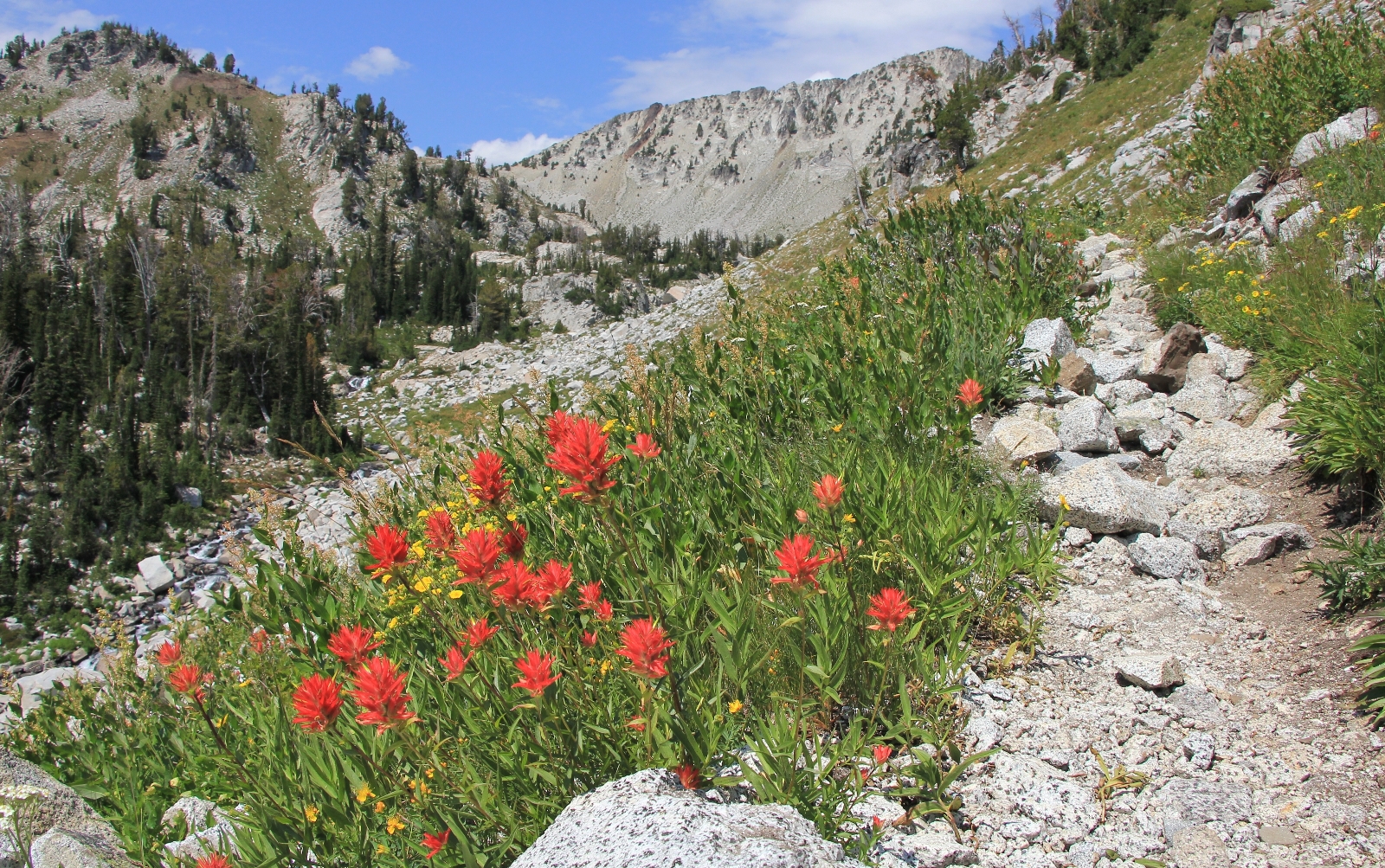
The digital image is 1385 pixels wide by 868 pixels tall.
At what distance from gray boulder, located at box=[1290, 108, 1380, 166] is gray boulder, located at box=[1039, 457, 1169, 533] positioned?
16.5 ft

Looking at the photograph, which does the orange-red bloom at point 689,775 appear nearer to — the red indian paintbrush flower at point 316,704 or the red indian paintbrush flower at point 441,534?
the red indian paintbrush flower at point 316,704

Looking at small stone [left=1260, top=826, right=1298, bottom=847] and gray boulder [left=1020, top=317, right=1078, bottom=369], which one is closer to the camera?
small stone [left=1260, top=826, right=1298, bottom=847]

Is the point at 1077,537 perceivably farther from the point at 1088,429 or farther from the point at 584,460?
the point at 584,460

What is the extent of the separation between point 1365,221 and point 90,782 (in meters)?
8.71

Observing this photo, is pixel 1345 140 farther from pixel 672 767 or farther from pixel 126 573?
pixel 126 573

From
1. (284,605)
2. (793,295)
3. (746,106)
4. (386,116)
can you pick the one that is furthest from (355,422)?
(746,106)

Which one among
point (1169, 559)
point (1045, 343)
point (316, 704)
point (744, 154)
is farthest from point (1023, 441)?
point (744, 154)

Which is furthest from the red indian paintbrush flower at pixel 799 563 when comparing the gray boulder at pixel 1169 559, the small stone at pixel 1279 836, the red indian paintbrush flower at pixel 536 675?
the gray boulder at pixel 1169 559

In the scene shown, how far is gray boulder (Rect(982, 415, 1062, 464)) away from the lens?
425cm

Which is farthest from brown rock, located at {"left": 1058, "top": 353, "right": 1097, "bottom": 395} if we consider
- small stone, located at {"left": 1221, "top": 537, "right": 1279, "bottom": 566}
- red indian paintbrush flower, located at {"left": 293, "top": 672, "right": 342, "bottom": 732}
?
red indian paintbrush flower, located at {"left": 293, "top": 672, "right": 342, "bottom": 732}

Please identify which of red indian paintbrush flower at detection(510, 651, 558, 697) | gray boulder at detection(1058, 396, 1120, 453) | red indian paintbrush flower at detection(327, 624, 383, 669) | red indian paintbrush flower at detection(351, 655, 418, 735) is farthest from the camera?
gray boulder at detection(1058, 396, 1120, 453)

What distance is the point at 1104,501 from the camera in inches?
145

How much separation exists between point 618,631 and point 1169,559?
8.91ft

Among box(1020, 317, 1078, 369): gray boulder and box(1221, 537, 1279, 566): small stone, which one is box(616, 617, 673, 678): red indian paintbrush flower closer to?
box(1221, 537, 1279, 566): small stone
